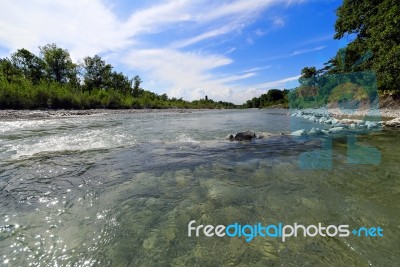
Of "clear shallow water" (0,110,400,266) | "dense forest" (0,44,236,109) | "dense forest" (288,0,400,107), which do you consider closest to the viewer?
"clear shallow water" (0,110,400,266)

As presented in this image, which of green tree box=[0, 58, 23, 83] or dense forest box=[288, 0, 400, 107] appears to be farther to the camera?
green tree box=[0, 58, 23, 83]

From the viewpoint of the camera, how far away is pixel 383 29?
1630 cm

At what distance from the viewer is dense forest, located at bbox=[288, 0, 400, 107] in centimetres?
1505

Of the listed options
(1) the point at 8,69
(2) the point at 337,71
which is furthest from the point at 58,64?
(2) the point at 337,71

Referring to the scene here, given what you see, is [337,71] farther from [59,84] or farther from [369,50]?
[59,84]

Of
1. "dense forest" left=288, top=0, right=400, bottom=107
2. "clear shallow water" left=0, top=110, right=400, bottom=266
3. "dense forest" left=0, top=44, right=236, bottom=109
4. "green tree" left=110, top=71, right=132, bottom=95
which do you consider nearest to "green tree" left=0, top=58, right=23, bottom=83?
"dense forest" left=0, top=44, right=236, bottom=109

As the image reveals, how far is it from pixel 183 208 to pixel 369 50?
2280cm

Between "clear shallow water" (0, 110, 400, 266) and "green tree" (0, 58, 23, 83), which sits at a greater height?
"green tree" (0, 58, 23, 83)

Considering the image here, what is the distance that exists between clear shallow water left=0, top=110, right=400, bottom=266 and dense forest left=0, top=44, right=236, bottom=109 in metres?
26.9

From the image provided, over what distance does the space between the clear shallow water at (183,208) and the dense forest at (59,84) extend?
26.9 metres

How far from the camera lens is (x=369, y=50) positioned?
1853 cm

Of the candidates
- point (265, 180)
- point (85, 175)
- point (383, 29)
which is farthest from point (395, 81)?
point (85, 175)

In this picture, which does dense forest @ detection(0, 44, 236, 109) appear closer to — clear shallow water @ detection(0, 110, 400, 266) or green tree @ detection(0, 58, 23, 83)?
green tree @ detection(0, 58, 23, 83)

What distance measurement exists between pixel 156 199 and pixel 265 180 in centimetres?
175
